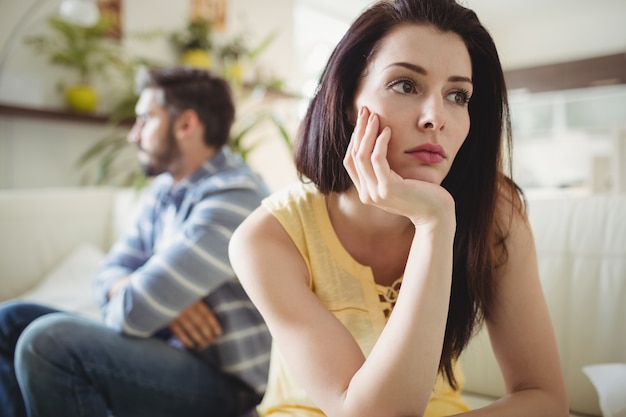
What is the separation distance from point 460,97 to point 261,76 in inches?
157

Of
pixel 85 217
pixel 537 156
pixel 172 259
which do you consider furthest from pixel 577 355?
pixel 537 156

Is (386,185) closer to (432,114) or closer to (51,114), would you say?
(432,114)

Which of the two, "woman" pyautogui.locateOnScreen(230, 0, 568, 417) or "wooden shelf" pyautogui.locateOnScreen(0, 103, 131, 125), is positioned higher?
"wooden shelf" pyautogui.locateOnScreen(0, 103, 131, 125)

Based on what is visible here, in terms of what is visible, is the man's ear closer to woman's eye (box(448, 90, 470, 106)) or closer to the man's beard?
the man's beard

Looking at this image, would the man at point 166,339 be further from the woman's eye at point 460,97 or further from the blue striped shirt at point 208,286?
the woman's eye at point 460,97

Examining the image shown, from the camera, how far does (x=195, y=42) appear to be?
383cm

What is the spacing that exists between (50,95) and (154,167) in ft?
6.04

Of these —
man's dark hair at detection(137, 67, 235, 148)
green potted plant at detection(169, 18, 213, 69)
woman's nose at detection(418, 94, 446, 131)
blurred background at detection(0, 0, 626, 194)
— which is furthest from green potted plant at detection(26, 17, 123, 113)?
woman's nose at detection(418, 94, 446, 131)

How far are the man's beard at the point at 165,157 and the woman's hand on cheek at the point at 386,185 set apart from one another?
3.45ft

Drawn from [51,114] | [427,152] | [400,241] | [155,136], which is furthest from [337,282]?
[51,114]

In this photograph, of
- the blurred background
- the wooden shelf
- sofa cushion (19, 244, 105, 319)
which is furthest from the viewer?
the blurred background

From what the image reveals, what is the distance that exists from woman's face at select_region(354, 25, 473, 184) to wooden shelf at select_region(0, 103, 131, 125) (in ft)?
8.37

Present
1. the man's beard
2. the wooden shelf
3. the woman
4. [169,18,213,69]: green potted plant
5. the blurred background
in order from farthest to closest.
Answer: [169,18,213,69]: green potted plant → the blurred background → the wooden shelf → the man's beard → the woman

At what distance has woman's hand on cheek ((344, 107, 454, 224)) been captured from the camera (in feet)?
2.45
